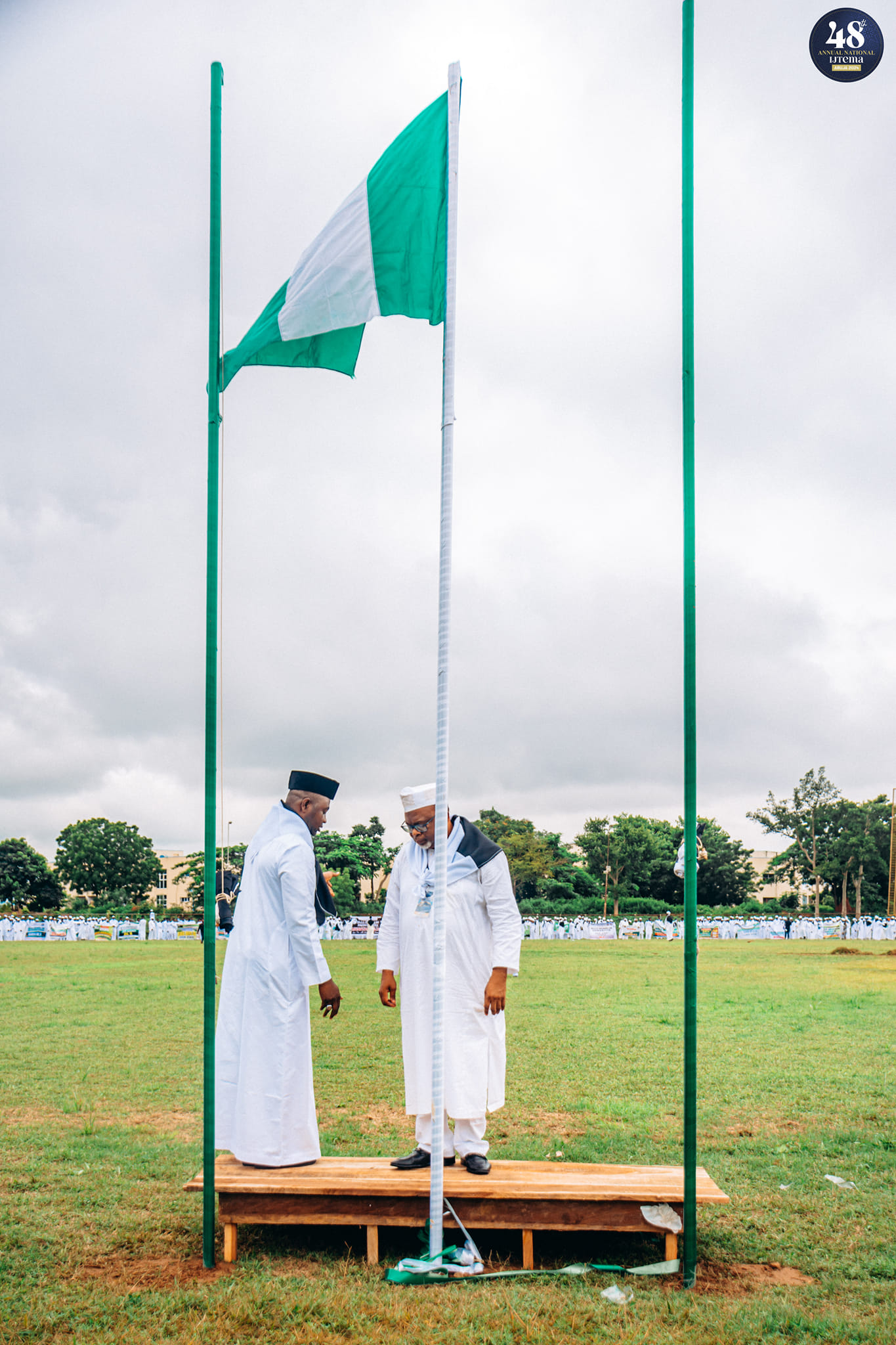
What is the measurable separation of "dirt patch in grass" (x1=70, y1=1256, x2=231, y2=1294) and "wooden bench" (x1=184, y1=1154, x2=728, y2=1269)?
173 mm

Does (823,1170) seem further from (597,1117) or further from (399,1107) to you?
(399,1107)

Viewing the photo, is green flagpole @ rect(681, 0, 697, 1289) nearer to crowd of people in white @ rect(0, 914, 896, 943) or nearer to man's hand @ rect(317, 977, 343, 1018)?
man's hand @ rect(317, 977, 343, 1018)

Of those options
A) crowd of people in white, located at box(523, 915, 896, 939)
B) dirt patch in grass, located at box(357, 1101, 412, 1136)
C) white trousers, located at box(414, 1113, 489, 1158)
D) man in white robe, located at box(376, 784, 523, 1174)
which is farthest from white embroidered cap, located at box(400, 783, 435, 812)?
crowd of people in white, located at box(523, 915, 896, 939)

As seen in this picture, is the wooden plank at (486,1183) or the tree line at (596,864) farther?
the tree line at (596,864)

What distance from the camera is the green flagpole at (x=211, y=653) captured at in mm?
4715

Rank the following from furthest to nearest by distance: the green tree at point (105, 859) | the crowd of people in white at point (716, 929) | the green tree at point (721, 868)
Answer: the green tree at point (105, 859) → the green tree at point (721, 868) → the crowd of people in white at point (716, 929)

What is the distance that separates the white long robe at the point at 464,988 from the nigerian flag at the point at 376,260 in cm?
280

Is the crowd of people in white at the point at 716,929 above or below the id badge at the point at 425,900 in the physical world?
below

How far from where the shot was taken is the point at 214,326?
5.12 m

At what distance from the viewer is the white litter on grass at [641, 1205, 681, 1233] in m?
4.73

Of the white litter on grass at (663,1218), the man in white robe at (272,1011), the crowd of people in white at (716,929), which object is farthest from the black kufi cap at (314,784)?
the crowd of people in white at (716,929)

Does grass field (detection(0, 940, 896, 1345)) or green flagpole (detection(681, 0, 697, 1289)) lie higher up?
green flagpole (detection(681, 0, 697, 1289))

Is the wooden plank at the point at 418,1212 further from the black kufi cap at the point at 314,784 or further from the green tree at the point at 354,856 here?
the green tree at the point at 354,856

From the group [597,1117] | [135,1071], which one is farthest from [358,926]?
[597,1117]
